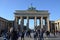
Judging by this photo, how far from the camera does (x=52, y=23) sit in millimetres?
89188

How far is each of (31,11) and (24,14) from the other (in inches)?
146

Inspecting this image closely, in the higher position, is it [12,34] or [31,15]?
[31,15]

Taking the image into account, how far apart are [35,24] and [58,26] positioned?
12.7m

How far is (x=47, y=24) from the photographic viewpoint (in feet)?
261

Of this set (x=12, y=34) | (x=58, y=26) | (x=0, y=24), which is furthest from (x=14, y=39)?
(x=58, y=26)

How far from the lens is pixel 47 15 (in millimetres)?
78125

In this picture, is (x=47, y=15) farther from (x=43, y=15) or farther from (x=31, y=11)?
(x=31, y=11)

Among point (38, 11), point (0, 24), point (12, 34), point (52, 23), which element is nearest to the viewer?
point (12, 34)

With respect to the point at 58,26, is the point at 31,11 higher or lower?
higher

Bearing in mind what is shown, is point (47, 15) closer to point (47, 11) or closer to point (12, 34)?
point (47, 11)

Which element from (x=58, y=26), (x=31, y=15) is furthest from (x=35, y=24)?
(x=58, y=26)

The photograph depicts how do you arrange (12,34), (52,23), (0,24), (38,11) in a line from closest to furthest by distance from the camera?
(12,34)
(0,24)
(38,11)
(52,23)

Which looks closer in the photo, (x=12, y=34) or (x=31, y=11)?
(x=12, y=34)

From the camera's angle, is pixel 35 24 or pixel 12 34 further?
pixel 35 24
